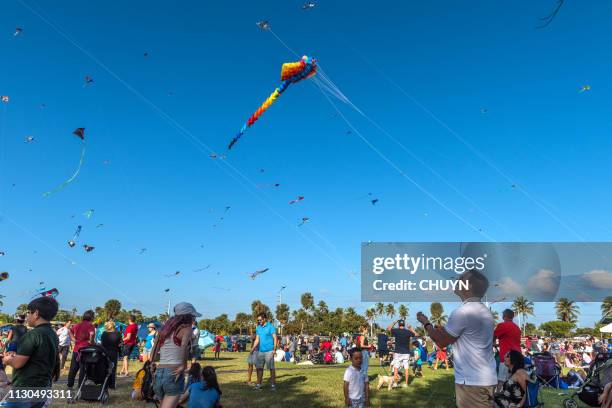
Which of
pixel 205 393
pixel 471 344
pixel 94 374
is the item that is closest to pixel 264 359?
pixel 94 374

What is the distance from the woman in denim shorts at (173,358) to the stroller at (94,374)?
3.98 m

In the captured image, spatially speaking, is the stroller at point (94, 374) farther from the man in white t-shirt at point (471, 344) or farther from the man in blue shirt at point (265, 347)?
the man in white t-shirt at point (471, 344)

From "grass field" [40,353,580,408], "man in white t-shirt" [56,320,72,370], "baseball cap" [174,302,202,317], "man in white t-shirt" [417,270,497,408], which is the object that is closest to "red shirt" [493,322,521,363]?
"grass field" [40,353,580,408]

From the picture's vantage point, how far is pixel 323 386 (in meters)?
12.3

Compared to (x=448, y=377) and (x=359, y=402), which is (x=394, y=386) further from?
(x=359, y=402)

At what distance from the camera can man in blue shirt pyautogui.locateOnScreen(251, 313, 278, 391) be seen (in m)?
11.4

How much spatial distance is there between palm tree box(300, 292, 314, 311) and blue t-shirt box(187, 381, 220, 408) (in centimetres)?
10879

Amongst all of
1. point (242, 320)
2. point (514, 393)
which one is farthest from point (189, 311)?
point (242, 320)

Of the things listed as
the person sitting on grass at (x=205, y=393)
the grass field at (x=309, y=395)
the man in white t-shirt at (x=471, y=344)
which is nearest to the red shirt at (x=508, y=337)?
the grass field at (x=309, y=395)

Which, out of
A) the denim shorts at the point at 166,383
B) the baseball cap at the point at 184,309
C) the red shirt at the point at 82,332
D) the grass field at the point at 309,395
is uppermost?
the baseball cap at the point at 184,309

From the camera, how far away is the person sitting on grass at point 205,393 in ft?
18.3

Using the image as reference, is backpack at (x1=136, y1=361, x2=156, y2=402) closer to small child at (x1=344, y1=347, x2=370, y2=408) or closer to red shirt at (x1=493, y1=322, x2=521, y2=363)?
small child at (x1=344, y1=347, x2=370, y2=408)

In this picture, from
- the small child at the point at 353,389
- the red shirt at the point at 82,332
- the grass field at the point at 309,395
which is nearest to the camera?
the small child at the point at 353,389

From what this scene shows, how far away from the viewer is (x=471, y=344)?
167 inches
